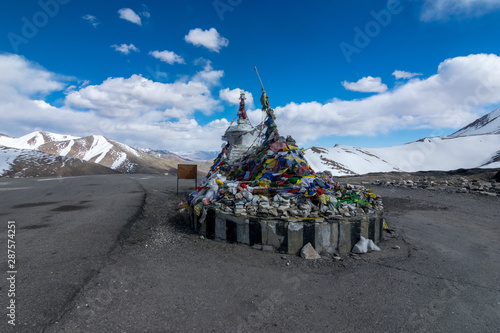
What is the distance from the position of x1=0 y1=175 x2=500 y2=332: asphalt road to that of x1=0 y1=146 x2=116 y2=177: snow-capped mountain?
41997 mm

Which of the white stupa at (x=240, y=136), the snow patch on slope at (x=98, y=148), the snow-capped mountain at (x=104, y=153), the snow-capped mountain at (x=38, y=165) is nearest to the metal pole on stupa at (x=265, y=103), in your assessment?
the white stupa at (x=240, y=136)

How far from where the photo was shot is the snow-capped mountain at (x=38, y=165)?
37.6 meters

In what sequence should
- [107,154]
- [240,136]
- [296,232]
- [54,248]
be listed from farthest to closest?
[107,154]
[240,136]
[296,232]
[54,248]

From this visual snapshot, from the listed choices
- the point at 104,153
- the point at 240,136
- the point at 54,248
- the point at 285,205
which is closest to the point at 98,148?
the point at 104,153

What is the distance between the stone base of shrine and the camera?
4.63 metres

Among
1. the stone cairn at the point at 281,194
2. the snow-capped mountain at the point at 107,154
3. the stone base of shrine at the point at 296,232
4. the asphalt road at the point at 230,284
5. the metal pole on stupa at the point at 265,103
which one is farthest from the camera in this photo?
the snow-capped mountain at the point at 107,154

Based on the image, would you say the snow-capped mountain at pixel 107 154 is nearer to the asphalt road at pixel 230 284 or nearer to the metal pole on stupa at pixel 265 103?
the metal pole on stupa at pixel 265 103

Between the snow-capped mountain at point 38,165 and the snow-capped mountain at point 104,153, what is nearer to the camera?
the snow-capped mountain at point 38,165

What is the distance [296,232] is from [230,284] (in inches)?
63.9

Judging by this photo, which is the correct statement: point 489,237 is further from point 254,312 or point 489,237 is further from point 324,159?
point 324,159

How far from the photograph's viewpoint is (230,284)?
3.52 metres

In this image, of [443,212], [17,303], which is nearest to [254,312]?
[17,303]

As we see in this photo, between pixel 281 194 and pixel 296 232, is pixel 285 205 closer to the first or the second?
pixel 281 194

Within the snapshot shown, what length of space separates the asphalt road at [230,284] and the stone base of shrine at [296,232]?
22 cm
